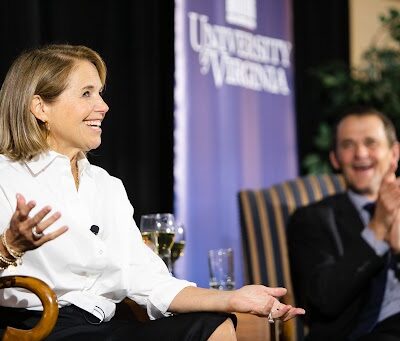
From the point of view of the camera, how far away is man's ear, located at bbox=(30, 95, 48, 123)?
2342 mm

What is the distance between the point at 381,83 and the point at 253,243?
73.4 inches

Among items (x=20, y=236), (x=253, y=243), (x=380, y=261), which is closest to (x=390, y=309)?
(x=380, y=261)

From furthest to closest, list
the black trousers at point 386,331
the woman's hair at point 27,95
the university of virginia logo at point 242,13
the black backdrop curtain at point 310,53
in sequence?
the black backdrop curtain at point 310,53
the university of virginia logo at point 242,13
the black trousers at point 386,331
the woman's hair at point 27,95

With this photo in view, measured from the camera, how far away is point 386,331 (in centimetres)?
299

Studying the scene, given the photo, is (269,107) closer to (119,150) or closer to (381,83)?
(381,83)

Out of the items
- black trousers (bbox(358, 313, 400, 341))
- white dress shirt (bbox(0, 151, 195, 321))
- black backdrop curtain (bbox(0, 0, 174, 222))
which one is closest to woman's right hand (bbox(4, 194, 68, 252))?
white dress shirt (bbox(0, 151, 195, 321))

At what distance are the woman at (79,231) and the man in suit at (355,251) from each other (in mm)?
884

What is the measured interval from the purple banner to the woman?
2.03 m

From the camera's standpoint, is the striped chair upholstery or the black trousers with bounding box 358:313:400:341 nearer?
the black trousers with bounding box 358:313:400:341

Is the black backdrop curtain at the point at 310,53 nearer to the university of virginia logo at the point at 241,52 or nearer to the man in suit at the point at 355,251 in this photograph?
the university of virginia logo at the point at 241,52

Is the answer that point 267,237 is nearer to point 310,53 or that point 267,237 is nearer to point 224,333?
point 224,333

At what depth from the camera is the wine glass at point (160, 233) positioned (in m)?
2.80

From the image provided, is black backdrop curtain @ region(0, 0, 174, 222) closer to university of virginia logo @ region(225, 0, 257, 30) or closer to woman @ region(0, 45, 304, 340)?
university of virginia logo @ region(225, 0, 257, 30)

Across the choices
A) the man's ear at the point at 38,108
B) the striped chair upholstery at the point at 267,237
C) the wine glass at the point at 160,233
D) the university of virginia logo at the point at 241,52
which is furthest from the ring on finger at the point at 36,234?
the university of virginia logo at the point at 241,52
